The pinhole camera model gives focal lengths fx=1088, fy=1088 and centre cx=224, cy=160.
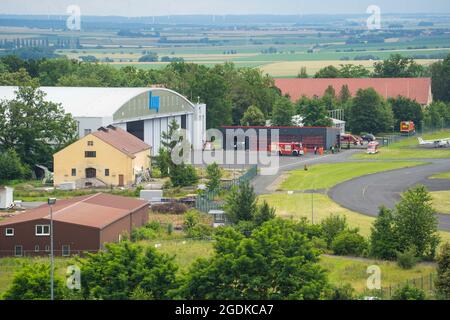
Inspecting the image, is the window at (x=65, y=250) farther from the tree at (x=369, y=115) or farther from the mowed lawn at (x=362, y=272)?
the tree at (x=369, y=115)

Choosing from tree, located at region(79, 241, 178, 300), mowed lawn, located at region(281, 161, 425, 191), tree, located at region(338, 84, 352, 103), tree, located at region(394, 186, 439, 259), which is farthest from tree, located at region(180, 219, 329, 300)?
tree, located at region(338, 84, 352, 103)

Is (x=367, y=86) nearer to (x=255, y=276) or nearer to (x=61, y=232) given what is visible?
(x=61, y=232)

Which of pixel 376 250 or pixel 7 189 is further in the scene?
pixel 7 189

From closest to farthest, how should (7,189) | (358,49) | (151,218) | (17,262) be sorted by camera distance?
(17,262)
(151,218)
(7,189)
(358,49)

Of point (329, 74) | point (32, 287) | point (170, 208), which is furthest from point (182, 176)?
point (329, 74)

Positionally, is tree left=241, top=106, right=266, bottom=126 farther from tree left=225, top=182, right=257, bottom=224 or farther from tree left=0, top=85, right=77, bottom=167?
tree left=225, top=182, right=257, bottom=224

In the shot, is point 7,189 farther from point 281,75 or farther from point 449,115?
point 281,75

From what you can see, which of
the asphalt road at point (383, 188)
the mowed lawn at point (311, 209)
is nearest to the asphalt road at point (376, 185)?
the asphalt road at point (383, 188)

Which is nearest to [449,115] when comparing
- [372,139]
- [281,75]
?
[372,139]
